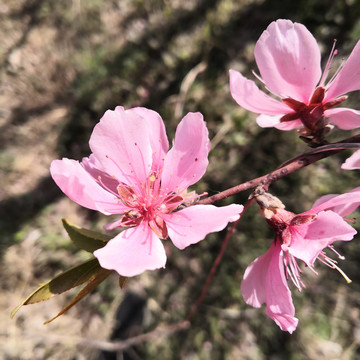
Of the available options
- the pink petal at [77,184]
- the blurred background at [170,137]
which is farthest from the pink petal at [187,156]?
the blurred background at [170,137]

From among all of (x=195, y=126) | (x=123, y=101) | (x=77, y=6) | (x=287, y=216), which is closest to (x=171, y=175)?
(x=195, y=126)

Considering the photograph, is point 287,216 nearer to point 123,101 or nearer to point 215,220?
point 215,220

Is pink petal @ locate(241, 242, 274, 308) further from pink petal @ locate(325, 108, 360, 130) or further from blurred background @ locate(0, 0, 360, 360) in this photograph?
blurred background @ locate(0, 0, 360, 360)

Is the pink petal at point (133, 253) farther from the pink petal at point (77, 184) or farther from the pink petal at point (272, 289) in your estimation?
the pink petal at point (272, 289)

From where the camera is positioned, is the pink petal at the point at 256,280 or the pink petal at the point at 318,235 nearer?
the pink petal at the point at 318,235

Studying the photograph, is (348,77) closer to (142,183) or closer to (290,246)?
(290,246)

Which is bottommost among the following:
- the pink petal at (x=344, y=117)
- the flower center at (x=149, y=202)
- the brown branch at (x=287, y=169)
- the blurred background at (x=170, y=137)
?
the blurred background at (x=170, y=137)
